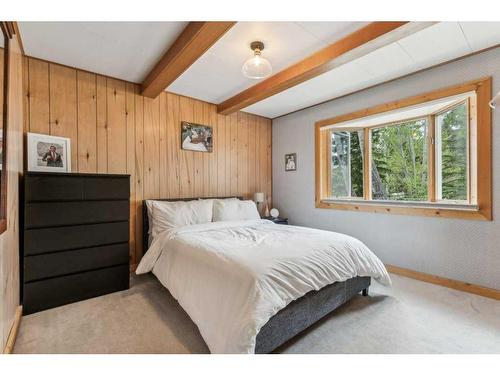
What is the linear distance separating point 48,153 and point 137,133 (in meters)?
0.91

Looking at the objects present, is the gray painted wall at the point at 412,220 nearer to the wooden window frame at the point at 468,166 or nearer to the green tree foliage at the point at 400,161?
the wooden window frame at the point at 468,166

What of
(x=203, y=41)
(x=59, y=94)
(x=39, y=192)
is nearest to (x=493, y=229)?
(x=203, y=41)

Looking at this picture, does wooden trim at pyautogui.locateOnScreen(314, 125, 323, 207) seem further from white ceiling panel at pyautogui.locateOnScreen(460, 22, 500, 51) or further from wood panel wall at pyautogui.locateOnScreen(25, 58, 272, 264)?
white ceiling panel at pyautogui.locateOnScreen(460, 22, 500, 51)

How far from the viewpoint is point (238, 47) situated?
2145 mm

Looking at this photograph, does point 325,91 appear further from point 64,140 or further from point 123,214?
point 64,140

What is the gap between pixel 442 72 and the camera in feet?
8.09

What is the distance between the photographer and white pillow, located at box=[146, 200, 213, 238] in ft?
8.82

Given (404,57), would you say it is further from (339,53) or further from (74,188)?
(74,188)

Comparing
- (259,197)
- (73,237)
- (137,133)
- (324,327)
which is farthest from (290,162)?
(73,237)

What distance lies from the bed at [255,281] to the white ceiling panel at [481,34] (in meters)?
1.97

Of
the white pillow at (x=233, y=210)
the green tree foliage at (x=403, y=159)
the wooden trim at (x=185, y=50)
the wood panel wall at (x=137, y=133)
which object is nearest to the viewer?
the wooden trim at (x=185, y=50)

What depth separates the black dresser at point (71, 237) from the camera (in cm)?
196

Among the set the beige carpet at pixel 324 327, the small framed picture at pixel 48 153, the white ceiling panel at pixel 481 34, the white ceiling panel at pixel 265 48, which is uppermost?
the white ceiling panel at pixel 481 34

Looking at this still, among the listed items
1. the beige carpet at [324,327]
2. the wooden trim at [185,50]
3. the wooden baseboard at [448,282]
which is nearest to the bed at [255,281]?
the beige carpet at [324,327]
